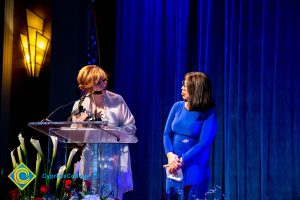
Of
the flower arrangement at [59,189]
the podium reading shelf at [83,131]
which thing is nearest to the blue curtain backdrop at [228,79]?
the podium reading shelf at [83,131]

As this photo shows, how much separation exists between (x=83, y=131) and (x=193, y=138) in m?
1.02

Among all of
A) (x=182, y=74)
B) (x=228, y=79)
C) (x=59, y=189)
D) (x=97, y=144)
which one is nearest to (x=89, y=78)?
(x=97, y=144)

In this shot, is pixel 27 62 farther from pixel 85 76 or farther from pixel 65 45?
pixel 85 76

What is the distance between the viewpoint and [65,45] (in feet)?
18.0

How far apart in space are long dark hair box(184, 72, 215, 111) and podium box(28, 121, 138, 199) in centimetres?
66

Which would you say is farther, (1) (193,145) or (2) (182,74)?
(2) (182,74)

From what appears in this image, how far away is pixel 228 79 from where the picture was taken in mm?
5043

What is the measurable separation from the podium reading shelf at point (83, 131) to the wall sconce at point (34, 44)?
2.06 meters

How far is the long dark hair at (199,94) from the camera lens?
3.79 m

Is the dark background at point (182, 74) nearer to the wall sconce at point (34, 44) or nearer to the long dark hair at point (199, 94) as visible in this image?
the wall sconce at point (34, 44)

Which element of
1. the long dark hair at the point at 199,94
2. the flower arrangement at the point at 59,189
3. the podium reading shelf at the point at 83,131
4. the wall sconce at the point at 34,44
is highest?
the wall sconce at the point at 34,44

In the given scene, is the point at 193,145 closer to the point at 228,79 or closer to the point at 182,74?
the point at 228,79

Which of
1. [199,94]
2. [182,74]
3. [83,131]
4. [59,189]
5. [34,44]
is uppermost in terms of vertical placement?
[34,44]
